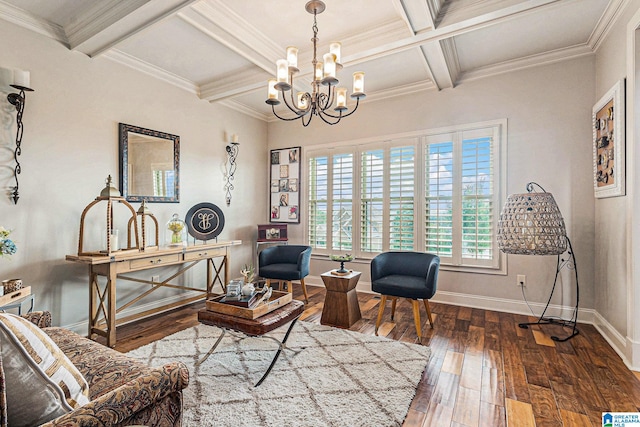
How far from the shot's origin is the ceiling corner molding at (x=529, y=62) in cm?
323

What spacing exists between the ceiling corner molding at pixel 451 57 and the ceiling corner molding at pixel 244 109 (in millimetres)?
2926

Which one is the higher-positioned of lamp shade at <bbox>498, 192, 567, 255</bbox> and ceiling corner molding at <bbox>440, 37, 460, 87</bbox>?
ceiling corner molding at <bbox>440, 37, 460, 87</bbox>

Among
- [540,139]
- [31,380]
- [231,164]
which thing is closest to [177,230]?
[231,164]

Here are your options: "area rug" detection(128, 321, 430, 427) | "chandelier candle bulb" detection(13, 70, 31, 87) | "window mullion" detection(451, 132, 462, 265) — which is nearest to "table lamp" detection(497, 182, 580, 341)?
"window mullion" detection(451, 132, 462, 265)

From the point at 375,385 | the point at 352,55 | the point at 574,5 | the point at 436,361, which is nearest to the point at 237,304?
the point at 375,385

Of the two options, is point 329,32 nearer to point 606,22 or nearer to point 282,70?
point 282,70

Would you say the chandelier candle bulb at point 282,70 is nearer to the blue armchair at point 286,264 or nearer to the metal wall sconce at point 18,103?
the metal wall sconce at point 18,103

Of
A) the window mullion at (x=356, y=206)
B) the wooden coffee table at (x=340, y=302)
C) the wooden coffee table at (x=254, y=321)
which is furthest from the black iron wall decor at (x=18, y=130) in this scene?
the window mullion at (x=356, y=206)

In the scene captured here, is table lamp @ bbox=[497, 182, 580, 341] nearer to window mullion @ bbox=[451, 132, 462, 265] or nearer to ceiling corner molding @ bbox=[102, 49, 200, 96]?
window mullion @ bbox=[451, 132, 462, 265]

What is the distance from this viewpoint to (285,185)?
5.25 metres

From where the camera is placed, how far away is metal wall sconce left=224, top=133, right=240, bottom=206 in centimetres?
464

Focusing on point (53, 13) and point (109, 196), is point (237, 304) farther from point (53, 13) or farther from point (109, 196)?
point (53, 13)

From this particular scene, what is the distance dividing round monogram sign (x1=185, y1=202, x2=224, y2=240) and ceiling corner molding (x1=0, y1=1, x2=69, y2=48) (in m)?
2.06

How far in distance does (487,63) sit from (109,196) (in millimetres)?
4287
